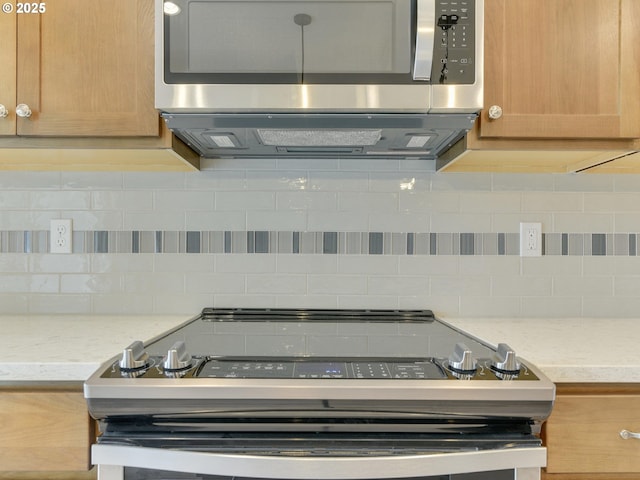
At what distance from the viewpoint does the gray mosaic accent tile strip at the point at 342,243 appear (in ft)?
4.68

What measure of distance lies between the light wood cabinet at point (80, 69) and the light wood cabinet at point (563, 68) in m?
0.84

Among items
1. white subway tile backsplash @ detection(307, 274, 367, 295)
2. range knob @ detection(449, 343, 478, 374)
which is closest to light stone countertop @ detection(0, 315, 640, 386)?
range knob @ detection(449, 343, 478, 374)

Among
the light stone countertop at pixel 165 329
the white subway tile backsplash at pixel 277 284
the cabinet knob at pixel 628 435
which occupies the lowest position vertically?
the cabinet knob at pixel 628 435

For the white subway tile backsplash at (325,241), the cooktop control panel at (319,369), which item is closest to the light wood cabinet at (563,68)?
the white subway tile backsplash at (325,241)

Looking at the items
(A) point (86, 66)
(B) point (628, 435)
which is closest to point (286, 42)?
(A) point (86, 66)

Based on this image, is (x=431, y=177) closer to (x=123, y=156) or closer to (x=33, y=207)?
(x=123, y=156)

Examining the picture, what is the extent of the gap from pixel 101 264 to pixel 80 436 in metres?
0.70

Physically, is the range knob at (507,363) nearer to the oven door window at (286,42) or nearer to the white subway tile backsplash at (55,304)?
the oven door window at (286,42)

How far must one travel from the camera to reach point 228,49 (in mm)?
1030

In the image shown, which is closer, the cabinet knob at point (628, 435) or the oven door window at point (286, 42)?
the cabinet knob at point (628, 435)

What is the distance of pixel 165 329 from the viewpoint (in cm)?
122

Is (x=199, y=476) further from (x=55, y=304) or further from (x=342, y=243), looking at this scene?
(x=55, y=304)

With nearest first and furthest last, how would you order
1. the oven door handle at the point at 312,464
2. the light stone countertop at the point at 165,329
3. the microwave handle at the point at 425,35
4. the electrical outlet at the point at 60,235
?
1. the oven door handle at the point at 312,464
2. the light stone countertop at the point at 165,329
3. the microwave handle at the point at 425,35
4. the electrical outlet at the point at 60,235

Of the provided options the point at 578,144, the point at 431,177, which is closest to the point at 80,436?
the point at 431,177
